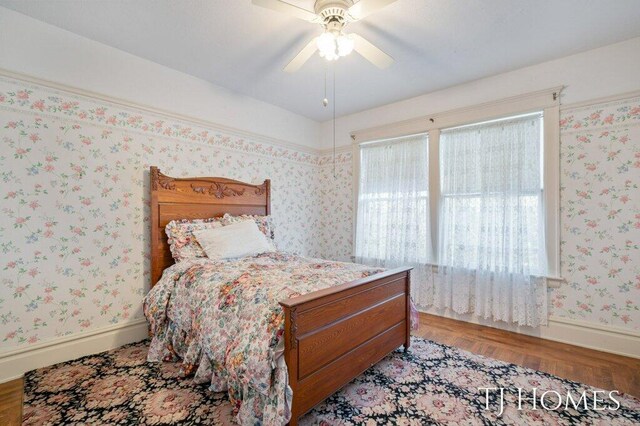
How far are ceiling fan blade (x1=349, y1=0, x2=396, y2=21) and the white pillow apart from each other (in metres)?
2.03

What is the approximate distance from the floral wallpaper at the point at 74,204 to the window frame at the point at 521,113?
2.63 m

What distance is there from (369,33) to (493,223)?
2179 mm

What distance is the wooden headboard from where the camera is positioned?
107 inches

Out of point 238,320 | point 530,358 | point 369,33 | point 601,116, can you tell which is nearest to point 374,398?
point 238,320

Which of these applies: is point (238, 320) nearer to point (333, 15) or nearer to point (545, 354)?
point (333, 15)

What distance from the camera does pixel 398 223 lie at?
3727mm

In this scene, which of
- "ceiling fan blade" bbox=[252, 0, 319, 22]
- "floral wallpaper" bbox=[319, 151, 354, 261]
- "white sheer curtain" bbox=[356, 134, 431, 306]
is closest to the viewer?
"ceiling fan blade" bbox=[252, 0, 319, 22]

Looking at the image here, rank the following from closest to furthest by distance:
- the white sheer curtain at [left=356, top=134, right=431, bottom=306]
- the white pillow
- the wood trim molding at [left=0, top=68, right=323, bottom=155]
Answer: the wood trim molding at [left=0, top=68, right=323, bottom=155] < the white pillow < the white sheer curtain at [left=356, top=134, right=431, bottom=306]

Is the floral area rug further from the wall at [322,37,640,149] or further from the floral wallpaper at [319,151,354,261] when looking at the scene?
the wall at [322,37,640,149]

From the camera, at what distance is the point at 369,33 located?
239cm

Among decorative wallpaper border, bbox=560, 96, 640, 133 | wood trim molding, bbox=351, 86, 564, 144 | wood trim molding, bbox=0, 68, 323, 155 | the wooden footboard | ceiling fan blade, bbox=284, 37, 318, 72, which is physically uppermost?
ceiling fan blade, bbox=284, 37, 318, 72

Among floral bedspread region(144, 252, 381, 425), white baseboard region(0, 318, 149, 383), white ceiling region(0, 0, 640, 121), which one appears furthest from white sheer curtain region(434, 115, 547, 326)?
white baseboard region(0, 318, 149, 383)

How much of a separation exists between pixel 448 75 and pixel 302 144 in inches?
82.3

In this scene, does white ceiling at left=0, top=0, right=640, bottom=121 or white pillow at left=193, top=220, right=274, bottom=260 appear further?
white pillow at left=193, top=220, right=274, bottom=260
